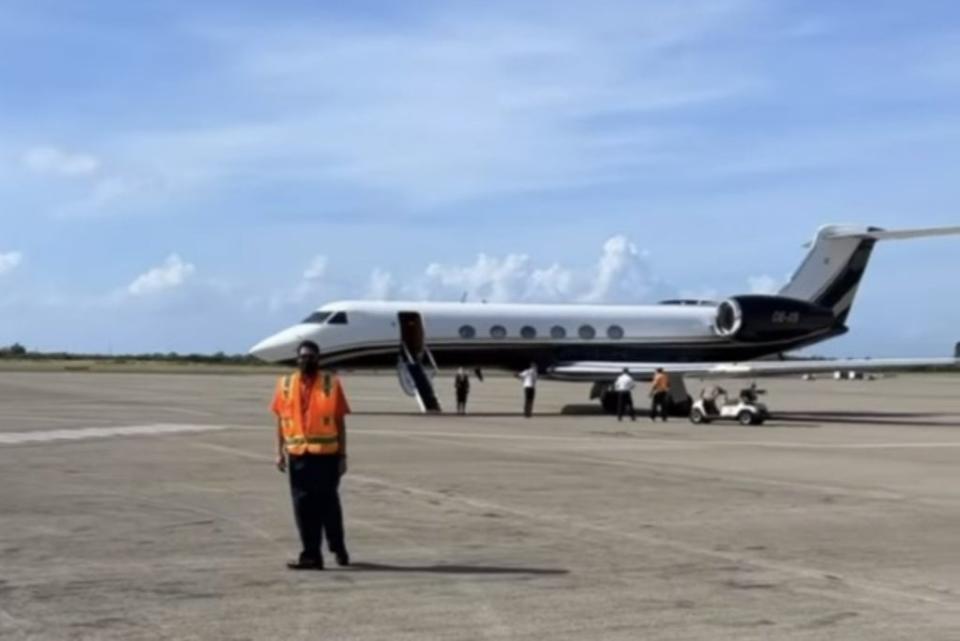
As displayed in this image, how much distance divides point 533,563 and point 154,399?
38351 millimetres

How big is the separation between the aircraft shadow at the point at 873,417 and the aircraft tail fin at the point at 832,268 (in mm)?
3032

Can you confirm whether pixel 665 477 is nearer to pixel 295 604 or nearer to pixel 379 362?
pixel 295 604

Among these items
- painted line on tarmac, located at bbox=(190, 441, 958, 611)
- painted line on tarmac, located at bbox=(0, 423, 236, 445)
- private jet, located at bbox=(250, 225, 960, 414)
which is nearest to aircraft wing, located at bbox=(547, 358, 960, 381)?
private jet, located at bbox=(250, 225, 960, 414)

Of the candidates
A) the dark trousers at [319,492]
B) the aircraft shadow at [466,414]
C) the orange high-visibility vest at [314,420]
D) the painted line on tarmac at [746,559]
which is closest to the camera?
the painted line on tarmac at [746,559]

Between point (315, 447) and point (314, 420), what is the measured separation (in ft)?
0.70

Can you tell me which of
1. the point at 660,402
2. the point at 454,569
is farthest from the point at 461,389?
the point at 454,569

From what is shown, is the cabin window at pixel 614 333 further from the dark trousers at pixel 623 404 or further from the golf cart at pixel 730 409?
the golf cart at pixel 730 409

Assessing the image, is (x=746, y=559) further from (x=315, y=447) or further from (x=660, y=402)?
(x=660, y=402)

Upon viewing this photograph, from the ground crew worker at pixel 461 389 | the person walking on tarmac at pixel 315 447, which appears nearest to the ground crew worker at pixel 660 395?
the ground crew worker at pixel 461 389

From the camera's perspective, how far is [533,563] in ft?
38.4

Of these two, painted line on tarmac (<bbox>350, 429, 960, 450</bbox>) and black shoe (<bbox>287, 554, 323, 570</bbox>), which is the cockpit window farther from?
black shoe (<bbox>287, 554, 323, 570</bbox>)

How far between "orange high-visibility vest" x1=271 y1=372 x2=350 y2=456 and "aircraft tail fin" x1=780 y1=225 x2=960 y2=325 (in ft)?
113

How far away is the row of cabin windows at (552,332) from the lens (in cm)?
4081

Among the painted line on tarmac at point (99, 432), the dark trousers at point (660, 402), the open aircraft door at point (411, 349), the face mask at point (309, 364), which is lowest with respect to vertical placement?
the painted line on tarmac at point (99, 432)
